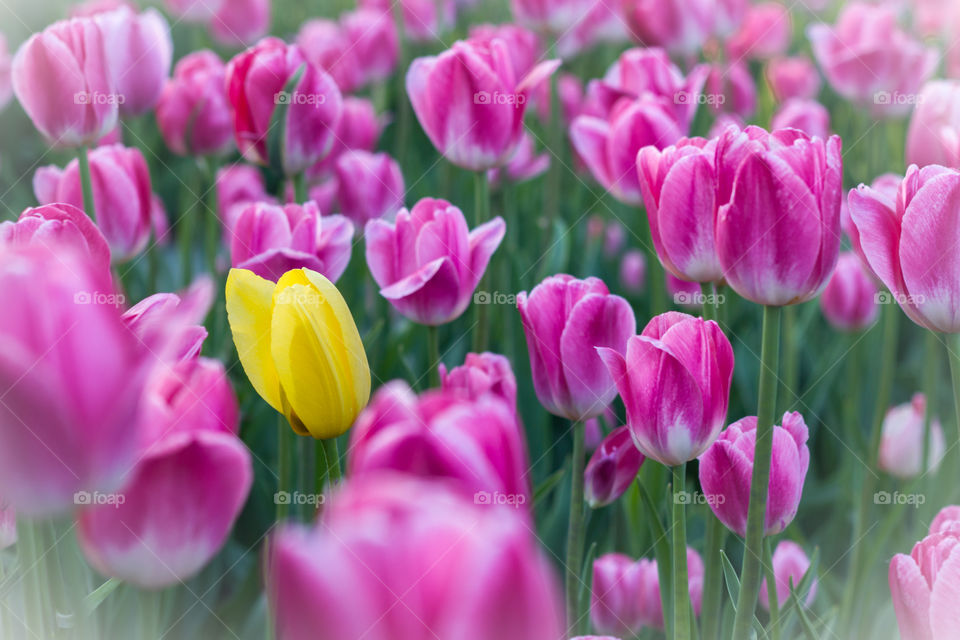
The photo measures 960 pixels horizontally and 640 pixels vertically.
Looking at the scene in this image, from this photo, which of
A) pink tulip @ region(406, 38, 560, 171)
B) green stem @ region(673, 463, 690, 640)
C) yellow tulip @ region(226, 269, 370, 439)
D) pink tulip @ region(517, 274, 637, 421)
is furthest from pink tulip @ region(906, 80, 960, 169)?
yellow tulip @ region(226, 269, 370, 439)

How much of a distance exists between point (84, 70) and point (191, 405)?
0.73m

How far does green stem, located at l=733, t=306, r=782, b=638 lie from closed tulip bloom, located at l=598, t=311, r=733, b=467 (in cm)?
3

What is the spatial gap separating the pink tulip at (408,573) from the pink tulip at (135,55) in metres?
0.99

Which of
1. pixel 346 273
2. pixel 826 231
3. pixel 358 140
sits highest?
pixel 826 231

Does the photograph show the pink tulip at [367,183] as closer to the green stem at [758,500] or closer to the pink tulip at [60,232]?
the pink tulip at [60,232]

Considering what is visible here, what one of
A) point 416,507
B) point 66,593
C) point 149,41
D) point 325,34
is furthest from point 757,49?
point 416,507

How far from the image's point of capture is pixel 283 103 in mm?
1118

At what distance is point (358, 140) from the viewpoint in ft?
5.12

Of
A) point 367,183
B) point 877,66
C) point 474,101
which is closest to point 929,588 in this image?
point 474,101

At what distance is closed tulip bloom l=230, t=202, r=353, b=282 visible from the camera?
854mm

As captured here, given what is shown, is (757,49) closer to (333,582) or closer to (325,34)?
(325,34)

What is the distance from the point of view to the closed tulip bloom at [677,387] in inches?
25.4

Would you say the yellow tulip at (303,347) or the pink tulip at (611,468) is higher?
the yellow tulip at (303,347)

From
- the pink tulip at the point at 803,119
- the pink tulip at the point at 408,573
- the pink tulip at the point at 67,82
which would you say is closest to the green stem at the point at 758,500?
the pink tulip at the point at 408,573
